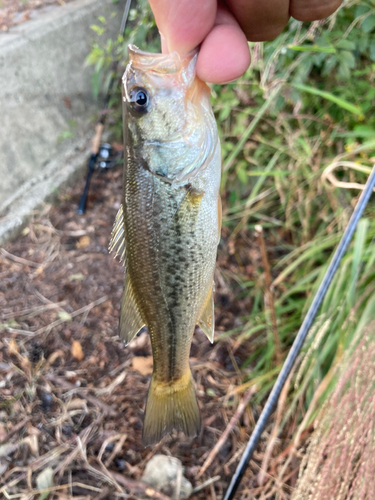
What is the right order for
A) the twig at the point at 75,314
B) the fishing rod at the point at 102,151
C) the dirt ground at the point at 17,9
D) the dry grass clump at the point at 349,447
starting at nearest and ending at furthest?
the dry grass clump at the point at 349,447 < the twig at the point at 75,314 < the fishing rod at the point at 102,151 < the dirt ground at the point at 17,9

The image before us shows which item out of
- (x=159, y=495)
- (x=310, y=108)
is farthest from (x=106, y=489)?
(x=310, y=108)

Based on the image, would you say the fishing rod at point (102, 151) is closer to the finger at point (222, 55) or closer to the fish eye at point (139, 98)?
the fish eye at point (139, 98)

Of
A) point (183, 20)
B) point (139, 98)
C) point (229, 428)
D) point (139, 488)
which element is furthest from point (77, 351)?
point (183, 20)

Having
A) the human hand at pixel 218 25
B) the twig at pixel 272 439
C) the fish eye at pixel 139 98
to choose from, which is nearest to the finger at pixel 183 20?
the human hand at pixel 218 25

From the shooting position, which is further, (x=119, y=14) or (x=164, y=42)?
(x=119, y=14)

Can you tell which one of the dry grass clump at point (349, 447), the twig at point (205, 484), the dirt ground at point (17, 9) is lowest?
the twig at point (205, 484)

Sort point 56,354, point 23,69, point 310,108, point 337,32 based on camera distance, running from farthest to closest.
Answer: point 23,69
point 310,108
point 56,354
point 337,32

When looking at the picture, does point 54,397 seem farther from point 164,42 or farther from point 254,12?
point 254,12
